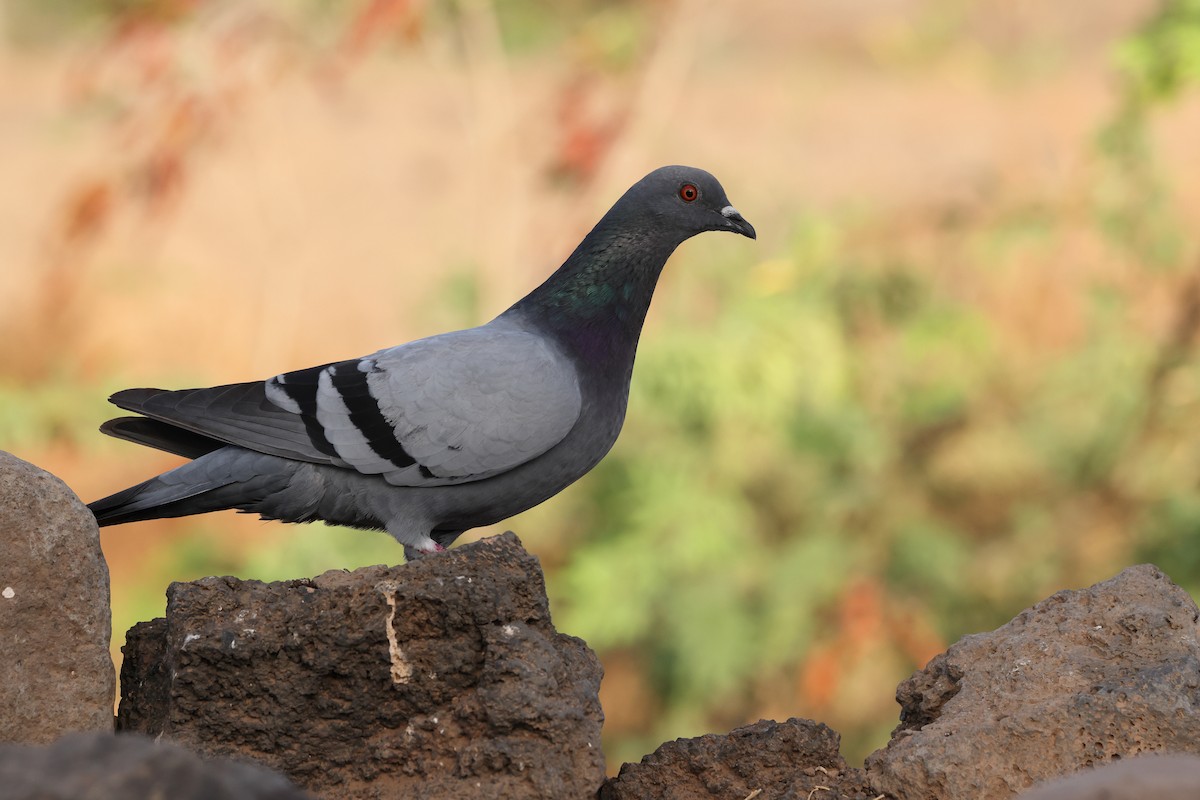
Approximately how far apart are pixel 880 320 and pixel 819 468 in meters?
1.56

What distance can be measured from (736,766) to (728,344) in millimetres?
7123

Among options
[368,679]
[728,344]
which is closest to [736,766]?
[368,679]

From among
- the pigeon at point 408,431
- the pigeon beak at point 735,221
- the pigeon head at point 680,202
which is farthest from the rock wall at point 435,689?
the pigeon beak at point 735,221

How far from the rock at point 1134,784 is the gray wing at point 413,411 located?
222cm

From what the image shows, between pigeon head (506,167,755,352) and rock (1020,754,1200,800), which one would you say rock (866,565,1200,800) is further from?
pigeon head (506,167,755,352)

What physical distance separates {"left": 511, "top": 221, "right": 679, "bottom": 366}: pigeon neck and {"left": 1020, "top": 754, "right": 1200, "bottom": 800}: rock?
2.42 m

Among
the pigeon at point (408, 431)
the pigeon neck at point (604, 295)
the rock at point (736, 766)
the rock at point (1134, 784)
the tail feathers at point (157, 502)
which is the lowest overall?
the rock at point (1134, 784)

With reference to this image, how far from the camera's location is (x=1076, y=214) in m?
13.3

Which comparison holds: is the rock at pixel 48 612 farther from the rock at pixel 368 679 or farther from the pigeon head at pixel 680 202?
the pigeon head at pixel 680 202

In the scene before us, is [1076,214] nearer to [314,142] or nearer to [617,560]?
[617,560]

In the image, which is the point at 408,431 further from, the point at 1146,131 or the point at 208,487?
the point at 1146,131

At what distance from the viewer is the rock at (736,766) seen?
3781mm

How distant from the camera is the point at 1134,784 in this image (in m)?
2.56

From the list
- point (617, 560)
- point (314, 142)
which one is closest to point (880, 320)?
point (617, 560)
